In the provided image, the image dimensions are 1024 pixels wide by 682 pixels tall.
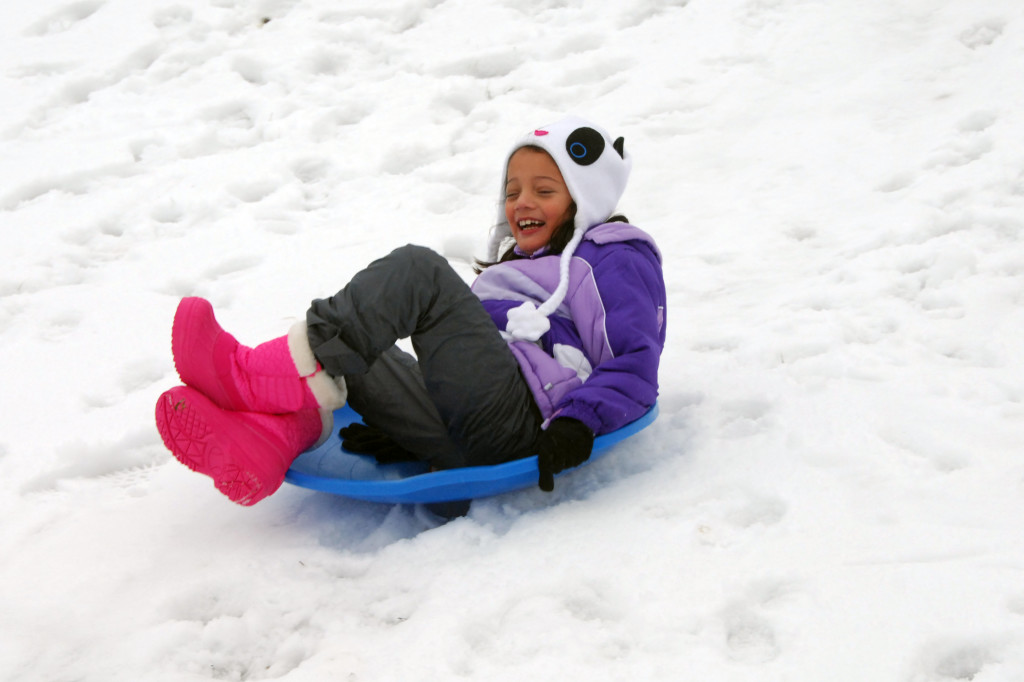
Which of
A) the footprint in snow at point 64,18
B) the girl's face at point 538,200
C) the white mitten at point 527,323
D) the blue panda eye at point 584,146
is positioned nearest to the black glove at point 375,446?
the white mitten at point 527,323

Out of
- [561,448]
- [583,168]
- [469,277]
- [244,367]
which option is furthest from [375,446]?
[469,277]

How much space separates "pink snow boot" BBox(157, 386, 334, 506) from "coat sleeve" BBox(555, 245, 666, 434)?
62cm

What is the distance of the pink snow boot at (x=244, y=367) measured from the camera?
1.76 metres

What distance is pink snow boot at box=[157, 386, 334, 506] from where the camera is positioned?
1.74 metres

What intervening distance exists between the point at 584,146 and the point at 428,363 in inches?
29.7

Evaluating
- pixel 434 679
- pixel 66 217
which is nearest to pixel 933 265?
pixel 434 679

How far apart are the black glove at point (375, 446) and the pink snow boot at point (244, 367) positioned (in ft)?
1.04

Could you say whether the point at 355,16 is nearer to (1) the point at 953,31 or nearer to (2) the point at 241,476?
(1) the point at 953,31

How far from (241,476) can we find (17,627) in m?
0.48

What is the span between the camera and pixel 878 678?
1.27 meters

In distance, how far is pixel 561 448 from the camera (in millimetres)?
1787

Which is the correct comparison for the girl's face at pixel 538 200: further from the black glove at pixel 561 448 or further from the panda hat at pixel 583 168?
the black glove at pixel 561 448

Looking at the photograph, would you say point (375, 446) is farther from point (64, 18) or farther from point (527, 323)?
point (64, 18)

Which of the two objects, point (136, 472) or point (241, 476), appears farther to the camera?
point (136, 472)
